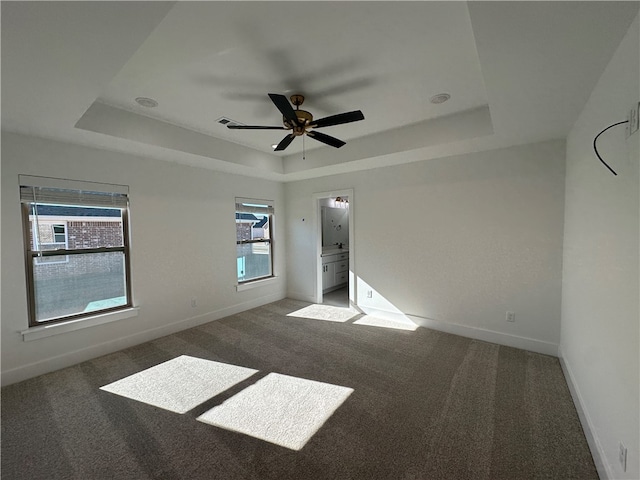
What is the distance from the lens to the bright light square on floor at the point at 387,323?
3867 mm

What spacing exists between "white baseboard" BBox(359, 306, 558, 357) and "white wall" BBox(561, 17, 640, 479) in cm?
77

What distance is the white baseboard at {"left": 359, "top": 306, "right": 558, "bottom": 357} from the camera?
3009 millimetres

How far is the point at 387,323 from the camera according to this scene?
13.2 ft

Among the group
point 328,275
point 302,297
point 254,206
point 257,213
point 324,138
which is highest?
point 324,138

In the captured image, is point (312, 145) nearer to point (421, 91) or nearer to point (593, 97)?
point (421, 91)

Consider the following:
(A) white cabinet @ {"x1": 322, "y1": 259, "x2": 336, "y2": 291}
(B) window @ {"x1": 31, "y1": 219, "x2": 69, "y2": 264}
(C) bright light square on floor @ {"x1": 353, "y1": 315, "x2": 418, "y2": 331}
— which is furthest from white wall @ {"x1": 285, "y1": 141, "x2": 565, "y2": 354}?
(B) window @ {"x1": 31, "y1": 219, "x2": 69, "y2": 264}

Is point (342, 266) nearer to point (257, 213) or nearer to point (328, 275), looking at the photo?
point (328, 275)

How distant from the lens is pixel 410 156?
3.56 meters

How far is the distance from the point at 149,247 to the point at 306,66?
290 cm

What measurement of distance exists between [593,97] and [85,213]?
472cm

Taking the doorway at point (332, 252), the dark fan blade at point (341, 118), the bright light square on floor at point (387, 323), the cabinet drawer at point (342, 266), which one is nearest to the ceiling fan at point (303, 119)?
the dark fan blade at point (341, 118)

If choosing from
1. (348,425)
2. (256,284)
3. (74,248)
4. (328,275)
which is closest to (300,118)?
(348,425)

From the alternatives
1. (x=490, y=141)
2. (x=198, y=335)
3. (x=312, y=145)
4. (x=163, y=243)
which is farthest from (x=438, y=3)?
(x=198, y=335)

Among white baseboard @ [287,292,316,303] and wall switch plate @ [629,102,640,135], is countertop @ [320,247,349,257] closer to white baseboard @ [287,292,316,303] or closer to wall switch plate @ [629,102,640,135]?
white baseboard @ [287,292,316,303]
